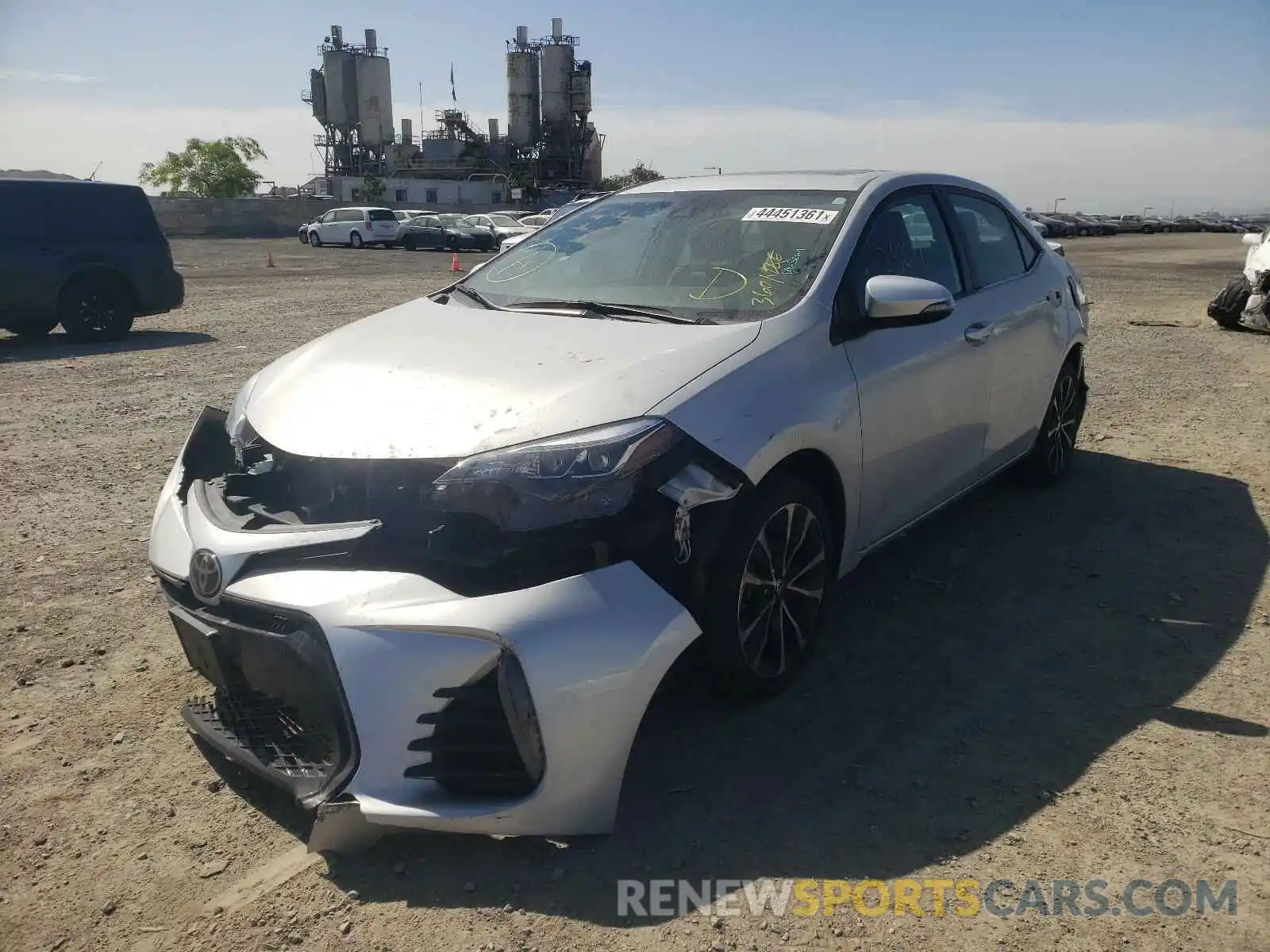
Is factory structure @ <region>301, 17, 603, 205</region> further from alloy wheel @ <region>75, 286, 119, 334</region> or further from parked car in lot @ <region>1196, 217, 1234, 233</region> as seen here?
alloy wheel @ <region>75, 286, 119, 334</region>

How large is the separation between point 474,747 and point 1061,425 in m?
4.27

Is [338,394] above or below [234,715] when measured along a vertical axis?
above

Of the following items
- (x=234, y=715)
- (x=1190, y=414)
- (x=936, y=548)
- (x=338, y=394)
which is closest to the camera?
(x=234, y=715)

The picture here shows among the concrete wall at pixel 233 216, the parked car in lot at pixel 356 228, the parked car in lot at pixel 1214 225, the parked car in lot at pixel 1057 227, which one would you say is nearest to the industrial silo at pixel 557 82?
the concrete wall at pixel 233 216

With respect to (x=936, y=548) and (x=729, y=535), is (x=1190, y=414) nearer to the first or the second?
(x=936, y=548)

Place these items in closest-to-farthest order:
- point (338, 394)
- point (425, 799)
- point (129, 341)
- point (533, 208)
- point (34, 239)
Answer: point (425, 799) → point (338, 394) → point (34, 239) → point (129, 341) → point (533, 208)

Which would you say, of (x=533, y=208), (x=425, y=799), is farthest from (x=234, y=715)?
(x=533, y=208)

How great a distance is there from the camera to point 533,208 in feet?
242

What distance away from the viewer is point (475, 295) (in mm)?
4004

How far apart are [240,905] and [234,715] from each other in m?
0.52

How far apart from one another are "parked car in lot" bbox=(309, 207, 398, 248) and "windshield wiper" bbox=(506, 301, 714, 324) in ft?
115

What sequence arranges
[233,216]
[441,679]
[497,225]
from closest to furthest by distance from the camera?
[441,679], [497,225], [233,216]

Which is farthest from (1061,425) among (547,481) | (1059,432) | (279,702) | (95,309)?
(95,309)

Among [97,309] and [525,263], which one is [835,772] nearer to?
[525,263]
